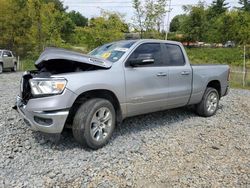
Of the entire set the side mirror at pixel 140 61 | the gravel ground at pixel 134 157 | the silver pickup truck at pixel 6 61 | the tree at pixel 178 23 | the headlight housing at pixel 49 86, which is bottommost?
the gravel ground at pixel 134 157

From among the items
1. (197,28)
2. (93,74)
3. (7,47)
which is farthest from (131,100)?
(197,28)

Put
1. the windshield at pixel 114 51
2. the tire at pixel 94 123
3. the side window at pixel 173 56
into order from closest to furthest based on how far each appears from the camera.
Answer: the tire at pixel 94 123, the windshield at pixel 114 51, the side window at pixel 173 56

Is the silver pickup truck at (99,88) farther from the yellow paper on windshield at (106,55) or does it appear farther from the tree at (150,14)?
the tree at (150,14)

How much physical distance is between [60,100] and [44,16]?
25016mm

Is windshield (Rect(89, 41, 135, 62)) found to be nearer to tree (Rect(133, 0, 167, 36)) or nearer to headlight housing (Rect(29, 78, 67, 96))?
headlight housing (Rect(29, 78, 67, 96))

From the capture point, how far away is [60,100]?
158 inches

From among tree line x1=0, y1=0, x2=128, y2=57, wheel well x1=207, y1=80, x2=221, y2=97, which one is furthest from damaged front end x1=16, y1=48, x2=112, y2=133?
tree line x1=0, y1=0, x2=128, y2=57

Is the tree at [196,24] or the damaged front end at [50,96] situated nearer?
the damaged front end at [50,96]

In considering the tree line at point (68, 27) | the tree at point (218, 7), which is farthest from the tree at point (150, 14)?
the tree at point (218, 7)

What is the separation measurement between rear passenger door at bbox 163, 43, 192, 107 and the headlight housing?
7.60ft

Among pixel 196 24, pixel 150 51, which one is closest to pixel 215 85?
pixel 150 51

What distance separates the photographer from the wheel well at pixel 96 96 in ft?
14.3

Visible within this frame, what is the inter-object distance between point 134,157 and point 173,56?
254 cm

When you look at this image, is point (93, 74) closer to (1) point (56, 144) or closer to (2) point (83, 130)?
(2) point (83, 130)
